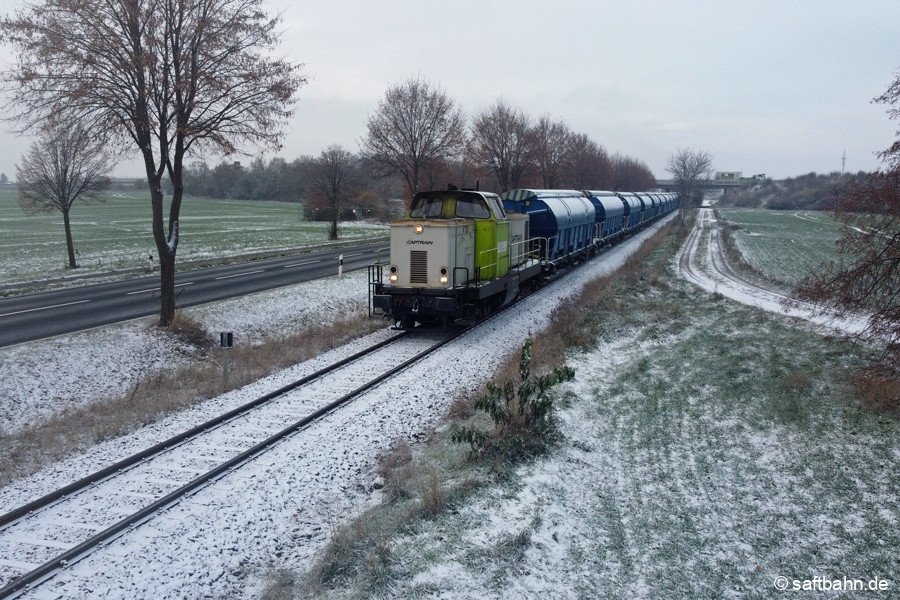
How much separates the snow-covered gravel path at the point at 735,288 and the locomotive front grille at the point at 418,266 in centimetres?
790

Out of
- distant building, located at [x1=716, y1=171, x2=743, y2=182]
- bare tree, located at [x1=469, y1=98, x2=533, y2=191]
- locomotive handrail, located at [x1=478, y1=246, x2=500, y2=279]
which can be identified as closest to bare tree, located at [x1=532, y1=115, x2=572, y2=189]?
bare tree, located at [x1=469, y1=98, x2=533, y2=191]

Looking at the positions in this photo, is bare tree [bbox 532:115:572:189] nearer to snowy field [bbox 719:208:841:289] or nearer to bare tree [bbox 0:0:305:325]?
snowy field [bbox 719:208:841:289]

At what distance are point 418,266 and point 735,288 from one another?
1570 centimetres

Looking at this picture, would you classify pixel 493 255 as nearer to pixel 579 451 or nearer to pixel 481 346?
pixel 481 346

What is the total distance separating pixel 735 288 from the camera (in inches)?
961

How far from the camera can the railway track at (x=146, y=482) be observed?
230 inches

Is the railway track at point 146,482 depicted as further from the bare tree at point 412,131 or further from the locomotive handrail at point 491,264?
the bare tree at point 412,131

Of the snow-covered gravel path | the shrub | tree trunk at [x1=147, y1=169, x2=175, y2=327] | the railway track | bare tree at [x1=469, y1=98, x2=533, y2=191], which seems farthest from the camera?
bare tree at [x1=469, y1=98, x2=533, y2=191]

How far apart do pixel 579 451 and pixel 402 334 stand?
7.86 m

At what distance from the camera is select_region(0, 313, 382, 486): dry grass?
27.8 feet

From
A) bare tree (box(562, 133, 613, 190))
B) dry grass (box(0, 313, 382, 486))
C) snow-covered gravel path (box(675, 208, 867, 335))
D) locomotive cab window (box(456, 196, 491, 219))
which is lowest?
dry grass (box(0, 313, 382, 486))

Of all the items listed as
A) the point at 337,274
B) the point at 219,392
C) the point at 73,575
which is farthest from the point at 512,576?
the point at 337,274

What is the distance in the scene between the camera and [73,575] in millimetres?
5496

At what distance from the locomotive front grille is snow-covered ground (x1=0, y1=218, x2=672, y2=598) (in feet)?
6.20
